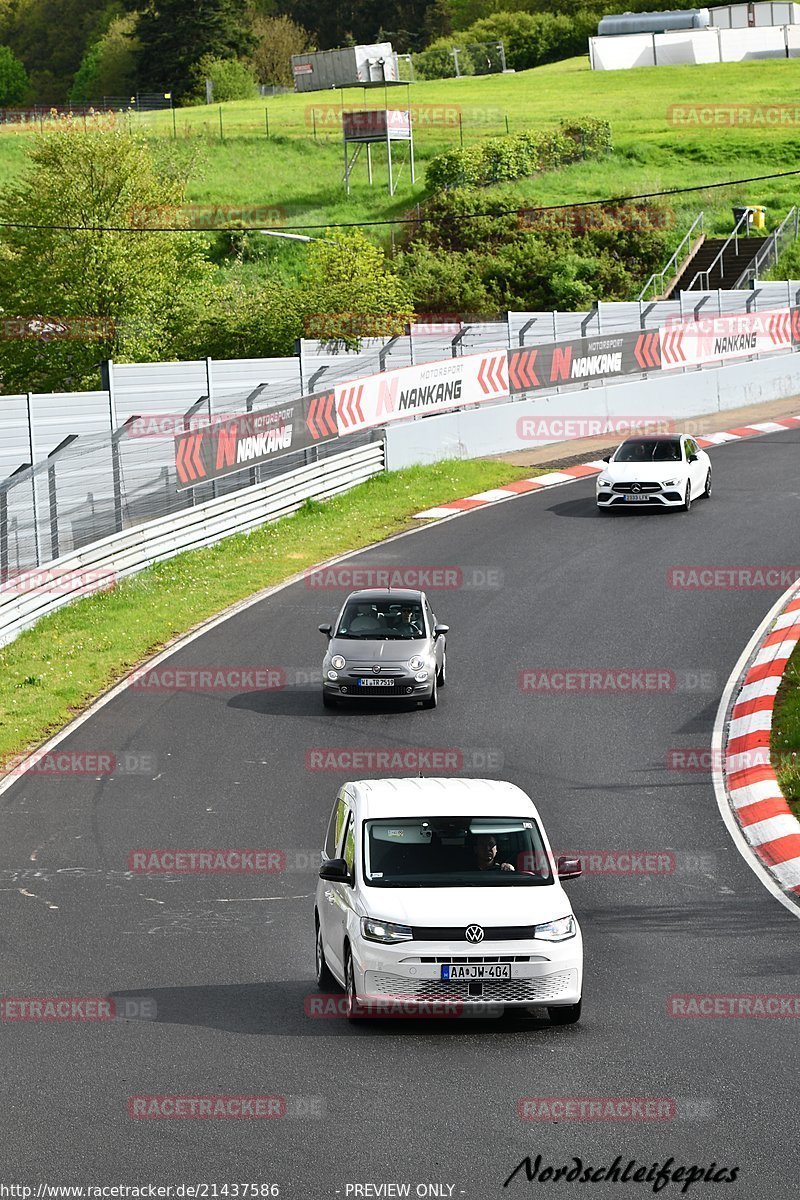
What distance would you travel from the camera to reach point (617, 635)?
930 inches

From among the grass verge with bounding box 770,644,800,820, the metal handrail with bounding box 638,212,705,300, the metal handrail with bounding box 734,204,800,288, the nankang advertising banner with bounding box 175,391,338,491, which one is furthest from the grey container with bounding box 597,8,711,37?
the grass verge with bounding box 770,644,800,820

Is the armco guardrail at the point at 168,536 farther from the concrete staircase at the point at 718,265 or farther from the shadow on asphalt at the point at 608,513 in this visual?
the concrete staircase at the point at 718,265

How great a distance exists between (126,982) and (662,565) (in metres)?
17.5

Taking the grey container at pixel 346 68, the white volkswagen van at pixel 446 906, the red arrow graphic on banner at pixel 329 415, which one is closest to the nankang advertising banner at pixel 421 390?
the red arrow graphic on banner at pixel 329 415

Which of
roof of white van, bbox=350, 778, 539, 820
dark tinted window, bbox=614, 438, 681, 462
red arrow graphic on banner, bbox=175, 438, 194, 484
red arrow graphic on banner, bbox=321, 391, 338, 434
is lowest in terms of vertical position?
roof of white van, bbox=350, 778, 539, 820

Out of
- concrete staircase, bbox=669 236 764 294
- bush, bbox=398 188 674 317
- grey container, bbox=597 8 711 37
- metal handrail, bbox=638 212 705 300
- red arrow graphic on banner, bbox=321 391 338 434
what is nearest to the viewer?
red arrow graphic on banner, bbox=321 391 338 434

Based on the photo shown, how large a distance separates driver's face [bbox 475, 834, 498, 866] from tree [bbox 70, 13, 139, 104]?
129m

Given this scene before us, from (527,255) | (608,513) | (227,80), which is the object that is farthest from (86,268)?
(227,80)

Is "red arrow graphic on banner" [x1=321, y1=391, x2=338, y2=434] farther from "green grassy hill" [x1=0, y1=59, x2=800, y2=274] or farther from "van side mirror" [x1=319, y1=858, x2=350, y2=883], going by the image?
"green grassy hill" [x1=0, y1=59, x2=800, y2=274]

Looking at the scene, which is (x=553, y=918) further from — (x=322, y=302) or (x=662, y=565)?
(x=322, y=302)

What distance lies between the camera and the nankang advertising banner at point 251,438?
29.7 m

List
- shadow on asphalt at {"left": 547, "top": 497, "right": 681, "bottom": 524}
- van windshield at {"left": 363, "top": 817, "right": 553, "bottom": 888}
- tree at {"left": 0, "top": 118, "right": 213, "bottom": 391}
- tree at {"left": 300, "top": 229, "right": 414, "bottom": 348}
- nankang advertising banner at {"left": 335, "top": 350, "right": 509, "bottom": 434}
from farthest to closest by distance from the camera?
1. tree at {"left": 0, "top": 118, "right": 213, "bottom": 391}
2. tree at {"left": 300, "top": 229, "right": 414, "bottom": 348}
3. nankang advertising banner at {"left": 335, "top": 350, "right": 509, "bottom": 434}
4. shadow on asphalt at {"left": 547, "top": 497, "right": 681, "bottom": 524}
5. van windshield at {"left": 363, "top": 817, "right": 553, "bottom": 888}

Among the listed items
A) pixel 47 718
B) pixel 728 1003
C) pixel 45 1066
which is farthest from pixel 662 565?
pixel 45 1066

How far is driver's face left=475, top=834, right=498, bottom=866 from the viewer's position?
1146cm
